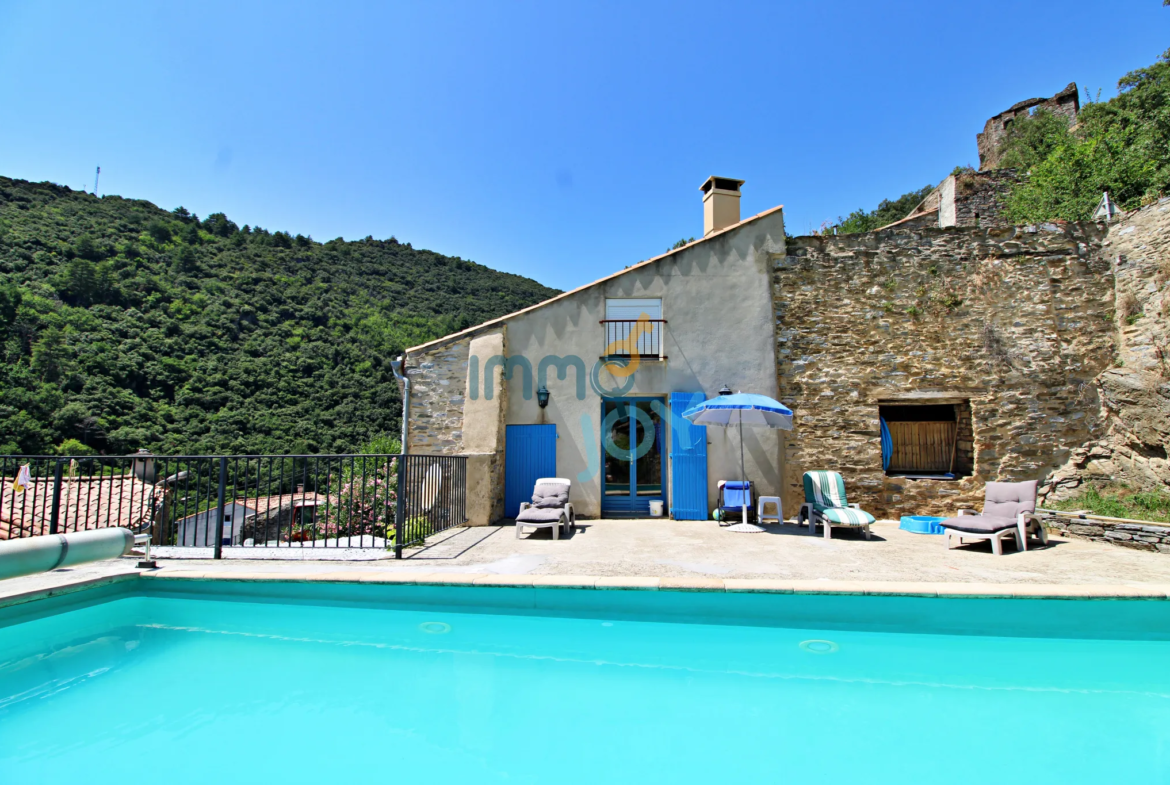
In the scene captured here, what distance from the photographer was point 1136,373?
30.1 ft

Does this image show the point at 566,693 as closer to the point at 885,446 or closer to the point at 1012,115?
the point at 885,446

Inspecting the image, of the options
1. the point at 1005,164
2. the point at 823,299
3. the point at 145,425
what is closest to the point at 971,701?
the point at 823,299

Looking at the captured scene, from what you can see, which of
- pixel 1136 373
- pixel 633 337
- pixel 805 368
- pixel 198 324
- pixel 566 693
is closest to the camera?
pixel 566 693

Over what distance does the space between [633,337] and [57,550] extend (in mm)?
8222

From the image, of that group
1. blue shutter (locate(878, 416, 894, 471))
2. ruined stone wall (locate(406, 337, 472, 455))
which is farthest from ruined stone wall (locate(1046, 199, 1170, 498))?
ruined stone wall (locate(406, 337, 472, 455))

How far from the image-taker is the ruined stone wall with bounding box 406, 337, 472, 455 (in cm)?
1016

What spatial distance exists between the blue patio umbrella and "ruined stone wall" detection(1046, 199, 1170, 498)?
5370 millimetres

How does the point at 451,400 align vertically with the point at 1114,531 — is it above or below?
above

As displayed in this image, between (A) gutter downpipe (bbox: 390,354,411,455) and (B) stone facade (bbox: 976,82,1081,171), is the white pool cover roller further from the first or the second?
(B) stone facade (bbox: 976,82,1081,171)

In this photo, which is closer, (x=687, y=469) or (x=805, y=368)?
(x=687, y=469)

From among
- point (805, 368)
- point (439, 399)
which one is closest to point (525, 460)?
point (439, 399)

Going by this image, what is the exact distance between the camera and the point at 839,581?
14.9 ft

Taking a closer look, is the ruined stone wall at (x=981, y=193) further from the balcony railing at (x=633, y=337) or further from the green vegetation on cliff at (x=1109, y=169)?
the balcony railing at (x=633, y=337)

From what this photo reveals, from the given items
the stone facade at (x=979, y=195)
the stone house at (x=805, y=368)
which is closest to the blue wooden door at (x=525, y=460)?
the stone house at (x=805, y=368)
